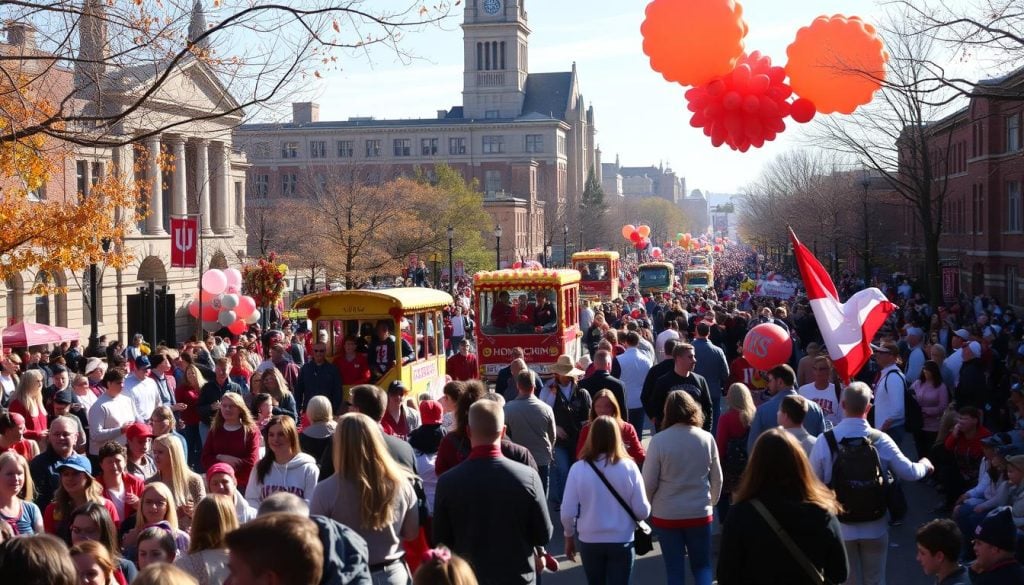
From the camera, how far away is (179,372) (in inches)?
719

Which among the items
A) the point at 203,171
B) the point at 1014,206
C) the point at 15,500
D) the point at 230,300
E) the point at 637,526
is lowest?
the point at 637,526

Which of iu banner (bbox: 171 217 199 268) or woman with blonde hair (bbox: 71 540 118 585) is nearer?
woman with blonde hair (bbox: 71 540 118 585)

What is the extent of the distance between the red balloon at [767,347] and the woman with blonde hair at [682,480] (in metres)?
6.66

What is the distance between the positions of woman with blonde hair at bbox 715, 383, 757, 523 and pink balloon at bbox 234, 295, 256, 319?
81.6 ft

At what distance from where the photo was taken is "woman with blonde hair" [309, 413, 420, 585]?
682 cm

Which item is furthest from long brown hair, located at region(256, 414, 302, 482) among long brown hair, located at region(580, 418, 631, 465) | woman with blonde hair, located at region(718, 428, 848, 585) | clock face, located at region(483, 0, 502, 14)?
clock face, located at region(483, 0, 502, 14)

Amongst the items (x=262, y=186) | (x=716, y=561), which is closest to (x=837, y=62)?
(x=716, y=561)

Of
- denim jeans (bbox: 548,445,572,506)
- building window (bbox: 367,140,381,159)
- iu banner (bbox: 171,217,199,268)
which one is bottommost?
denim jeans (bbox: 548,445,572,506)

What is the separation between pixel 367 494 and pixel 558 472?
6562 mm

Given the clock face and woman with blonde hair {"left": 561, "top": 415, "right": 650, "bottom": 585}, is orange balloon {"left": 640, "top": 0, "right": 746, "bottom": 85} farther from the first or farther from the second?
the clock face

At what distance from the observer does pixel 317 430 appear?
9.92 m

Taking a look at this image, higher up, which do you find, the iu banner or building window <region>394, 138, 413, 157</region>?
building window <region>394, 138, 413, 157</region>

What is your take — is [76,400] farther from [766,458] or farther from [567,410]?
[766,458]

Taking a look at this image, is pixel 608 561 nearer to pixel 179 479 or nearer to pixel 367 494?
pixel 367 494
